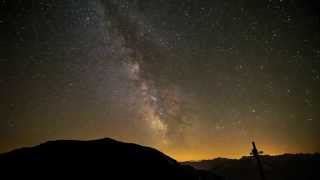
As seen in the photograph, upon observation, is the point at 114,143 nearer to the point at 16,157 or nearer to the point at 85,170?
the point at 85,170

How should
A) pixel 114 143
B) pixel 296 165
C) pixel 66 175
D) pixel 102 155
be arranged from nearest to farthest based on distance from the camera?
1. pixel 66 175
2. pixel 102 155
3. pixel 114 143
4. pixel 296 165

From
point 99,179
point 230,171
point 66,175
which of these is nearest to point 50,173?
point 66,175

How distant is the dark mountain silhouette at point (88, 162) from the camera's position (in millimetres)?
17812

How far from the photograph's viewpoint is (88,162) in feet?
62.5

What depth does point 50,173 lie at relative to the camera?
17578 millimetres

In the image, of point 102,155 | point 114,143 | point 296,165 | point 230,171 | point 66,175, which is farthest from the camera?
point 296,165

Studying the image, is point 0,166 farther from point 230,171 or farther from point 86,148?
point 230,171

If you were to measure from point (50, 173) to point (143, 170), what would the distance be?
5.60 meters

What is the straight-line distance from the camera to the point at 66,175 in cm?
1752

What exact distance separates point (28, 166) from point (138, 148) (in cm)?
738

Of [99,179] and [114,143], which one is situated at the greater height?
[114,143]

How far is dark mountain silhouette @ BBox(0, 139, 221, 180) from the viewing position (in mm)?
17812

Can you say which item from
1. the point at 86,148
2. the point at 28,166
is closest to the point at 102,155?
the point at 86,148

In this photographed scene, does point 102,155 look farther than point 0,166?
Yes
